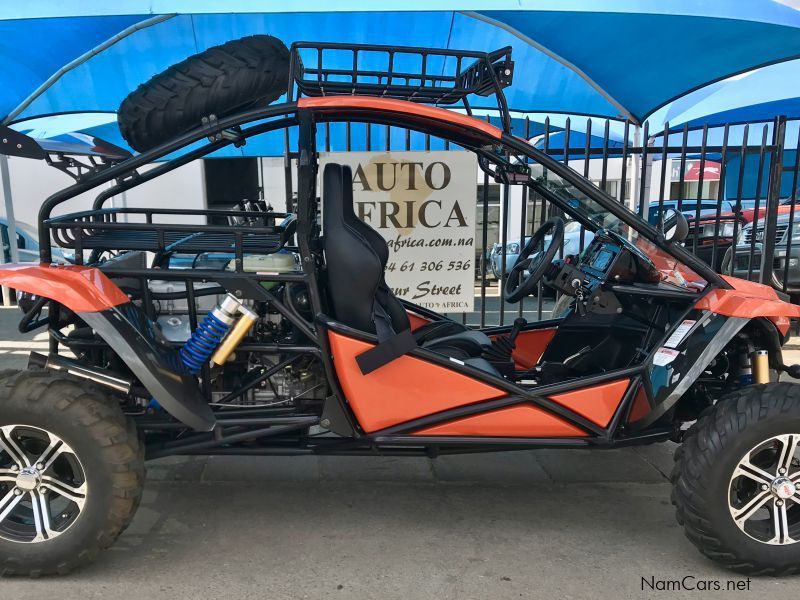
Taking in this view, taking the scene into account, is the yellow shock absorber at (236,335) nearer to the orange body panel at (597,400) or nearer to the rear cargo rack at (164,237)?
the rear cargo rack at (164,237)

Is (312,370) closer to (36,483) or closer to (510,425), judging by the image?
(510,425)

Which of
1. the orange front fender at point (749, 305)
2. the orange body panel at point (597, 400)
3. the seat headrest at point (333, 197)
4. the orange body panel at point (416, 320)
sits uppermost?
the seat headrest at point (333, 197)

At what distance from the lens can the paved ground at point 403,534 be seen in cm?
255

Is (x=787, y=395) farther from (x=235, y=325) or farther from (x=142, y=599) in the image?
(x=142, y=599)

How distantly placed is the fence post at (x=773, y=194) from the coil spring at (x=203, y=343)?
4.78 m

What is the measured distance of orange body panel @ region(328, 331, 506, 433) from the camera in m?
2.59

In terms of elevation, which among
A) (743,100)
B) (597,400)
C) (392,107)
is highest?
(743,100)

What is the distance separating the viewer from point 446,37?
5.52 m

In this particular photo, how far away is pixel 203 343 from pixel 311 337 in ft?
1.53

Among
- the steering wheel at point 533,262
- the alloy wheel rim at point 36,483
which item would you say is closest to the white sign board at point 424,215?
the steering wheel at point 533,262

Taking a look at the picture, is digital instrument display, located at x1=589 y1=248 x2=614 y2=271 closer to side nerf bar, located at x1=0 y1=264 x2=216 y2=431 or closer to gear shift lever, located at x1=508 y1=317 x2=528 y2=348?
gear shift lever, located at x1=508 y1=317 x2=528 y2=348

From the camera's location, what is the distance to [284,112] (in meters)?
2.48

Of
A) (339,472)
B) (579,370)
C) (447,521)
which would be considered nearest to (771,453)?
(579,370)

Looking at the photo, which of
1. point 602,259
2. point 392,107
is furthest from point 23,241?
point 602,259
